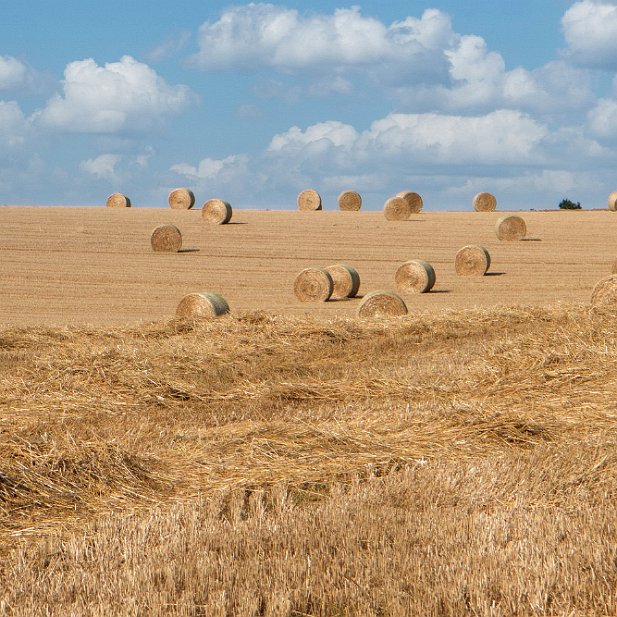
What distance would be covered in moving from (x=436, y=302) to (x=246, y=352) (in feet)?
31.4

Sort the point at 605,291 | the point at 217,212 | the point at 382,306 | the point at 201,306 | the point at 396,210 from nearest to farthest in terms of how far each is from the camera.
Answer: the point at 382,306
the point at 201,306
the point at 605,291
the point at 217,212
the point at 396,210

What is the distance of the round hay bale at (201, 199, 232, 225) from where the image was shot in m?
37.8

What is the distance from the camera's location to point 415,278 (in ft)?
76.0

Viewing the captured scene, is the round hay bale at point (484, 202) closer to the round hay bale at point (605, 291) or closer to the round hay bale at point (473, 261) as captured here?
the round hay bale at point (473, 261)

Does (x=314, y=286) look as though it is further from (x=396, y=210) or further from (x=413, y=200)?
(x=413, y=200)

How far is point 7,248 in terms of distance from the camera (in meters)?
31.7

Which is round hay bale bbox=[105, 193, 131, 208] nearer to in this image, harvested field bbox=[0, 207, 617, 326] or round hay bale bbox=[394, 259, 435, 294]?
harvested field bbox=[0, 207, 617, 326]

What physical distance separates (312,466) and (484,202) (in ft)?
125

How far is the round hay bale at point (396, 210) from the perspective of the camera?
3866 cm

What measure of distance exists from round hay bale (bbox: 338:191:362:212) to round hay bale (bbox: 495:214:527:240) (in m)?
10.9

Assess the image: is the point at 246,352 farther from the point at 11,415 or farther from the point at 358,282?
the point at 358,282

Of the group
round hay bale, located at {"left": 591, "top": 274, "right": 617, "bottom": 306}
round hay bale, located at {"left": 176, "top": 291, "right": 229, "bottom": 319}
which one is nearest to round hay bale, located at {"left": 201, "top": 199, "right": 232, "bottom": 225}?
round hay bale, located at {"left": 176, "top": 291, "right": 229, "bottom": 319}

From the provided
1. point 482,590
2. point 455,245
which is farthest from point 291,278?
point 482,590

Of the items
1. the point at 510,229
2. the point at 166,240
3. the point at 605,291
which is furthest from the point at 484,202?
the point at 605,291
